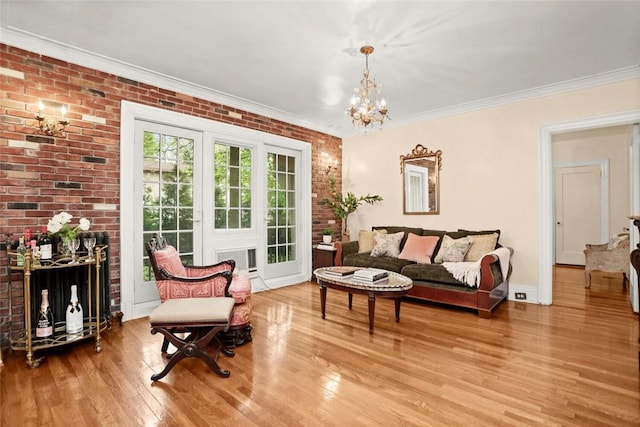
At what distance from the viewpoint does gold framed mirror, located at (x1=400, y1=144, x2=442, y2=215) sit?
5.00 metres

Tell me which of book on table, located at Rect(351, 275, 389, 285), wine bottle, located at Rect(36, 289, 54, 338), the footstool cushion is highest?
book on table, located at Rect(351, 275, 389, 285)

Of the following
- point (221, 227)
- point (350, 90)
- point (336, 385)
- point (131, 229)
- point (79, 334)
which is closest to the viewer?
point (336, 385)

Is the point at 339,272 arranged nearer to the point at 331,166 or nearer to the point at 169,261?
the point at 169,261

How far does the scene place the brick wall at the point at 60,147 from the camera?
2756mm

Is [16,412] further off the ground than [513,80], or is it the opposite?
[513,80]

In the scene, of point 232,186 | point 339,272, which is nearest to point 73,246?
point 232,186

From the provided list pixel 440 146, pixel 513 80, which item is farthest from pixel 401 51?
pixel 440 146

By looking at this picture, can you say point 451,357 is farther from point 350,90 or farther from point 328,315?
point 350,90

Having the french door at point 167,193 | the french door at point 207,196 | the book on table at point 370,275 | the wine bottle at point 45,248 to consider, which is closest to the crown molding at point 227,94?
the french door at point 207,196

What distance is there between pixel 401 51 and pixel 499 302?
10.3ft

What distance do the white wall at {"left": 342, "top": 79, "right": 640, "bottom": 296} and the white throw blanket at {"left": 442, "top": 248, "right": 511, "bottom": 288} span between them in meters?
0.44

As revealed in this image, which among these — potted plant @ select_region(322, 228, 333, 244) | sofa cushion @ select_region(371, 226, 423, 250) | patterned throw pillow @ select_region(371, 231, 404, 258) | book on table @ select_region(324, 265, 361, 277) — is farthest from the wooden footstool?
sofa cushion @ select_region(371, 226, 423, 250)

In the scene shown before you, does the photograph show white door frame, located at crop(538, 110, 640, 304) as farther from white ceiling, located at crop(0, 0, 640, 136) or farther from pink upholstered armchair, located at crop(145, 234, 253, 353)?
pink upholstered armchair, located at crop(145, 234, 253, 353)

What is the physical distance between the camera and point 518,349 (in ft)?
8.90
